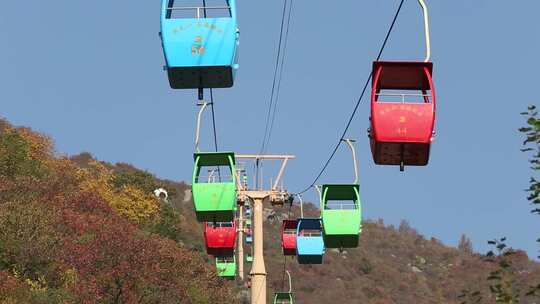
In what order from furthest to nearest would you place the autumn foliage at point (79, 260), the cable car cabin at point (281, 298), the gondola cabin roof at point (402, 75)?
the autumn foliage at point (79, 260) < the cable car cabin at point (281, 298) < the gondola cabin roof at point (402, 75)

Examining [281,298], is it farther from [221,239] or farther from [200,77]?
[200,77]

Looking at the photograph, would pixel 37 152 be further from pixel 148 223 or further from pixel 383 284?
pixel 383 284

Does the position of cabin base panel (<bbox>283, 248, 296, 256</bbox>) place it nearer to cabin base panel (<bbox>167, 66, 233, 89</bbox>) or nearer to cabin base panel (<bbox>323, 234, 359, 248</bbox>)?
cabin base panel (<bbox>323, 234, 359, 248</bbox>)

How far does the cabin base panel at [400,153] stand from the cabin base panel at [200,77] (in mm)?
2607

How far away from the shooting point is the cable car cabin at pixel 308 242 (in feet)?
126

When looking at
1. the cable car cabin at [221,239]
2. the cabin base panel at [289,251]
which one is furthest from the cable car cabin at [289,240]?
the cable car cabin at [221,239]

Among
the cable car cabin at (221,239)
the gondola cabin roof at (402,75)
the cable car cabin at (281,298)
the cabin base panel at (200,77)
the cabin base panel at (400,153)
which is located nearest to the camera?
the gondola cabin roof at (402,75)

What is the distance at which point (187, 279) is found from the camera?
5816cm

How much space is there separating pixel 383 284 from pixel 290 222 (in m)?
81.2

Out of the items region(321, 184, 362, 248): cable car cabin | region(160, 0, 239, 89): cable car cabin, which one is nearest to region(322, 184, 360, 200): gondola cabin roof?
region(321, 184, 362, 248): cable car cabin

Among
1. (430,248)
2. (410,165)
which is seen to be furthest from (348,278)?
(410,165)

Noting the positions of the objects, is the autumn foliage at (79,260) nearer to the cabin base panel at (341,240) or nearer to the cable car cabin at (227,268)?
the cable car cabin at (227,268)

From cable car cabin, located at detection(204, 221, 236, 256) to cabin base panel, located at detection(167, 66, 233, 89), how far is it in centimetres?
1936

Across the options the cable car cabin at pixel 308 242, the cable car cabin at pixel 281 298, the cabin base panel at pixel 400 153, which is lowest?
the cable car cabin at pixel 281 298
